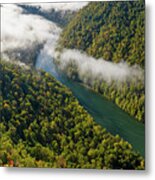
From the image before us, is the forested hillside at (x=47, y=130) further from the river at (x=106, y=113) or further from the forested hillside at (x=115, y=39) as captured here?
the forested hillside at (x=115, y=39)

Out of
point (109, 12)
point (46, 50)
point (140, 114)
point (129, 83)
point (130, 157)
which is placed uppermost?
point (109, 12)

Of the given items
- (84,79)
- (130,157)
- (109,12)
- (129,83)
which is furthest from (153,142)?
(109,12)

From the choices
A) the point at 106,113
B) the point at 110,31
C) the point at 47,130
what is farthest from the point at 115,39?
the point at 47,130

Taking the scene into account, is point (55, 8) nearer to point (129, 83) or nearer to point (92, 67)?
point (92, 67)

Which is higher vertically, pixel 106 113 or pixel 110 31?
pixel 110 31

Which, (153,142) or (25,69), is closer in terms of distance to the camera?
(153,142)

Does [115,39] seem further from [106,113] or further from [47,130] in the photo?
[47,130]

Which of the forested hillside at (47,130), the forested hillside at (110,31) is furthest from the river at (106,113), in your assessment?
the forested hillside at (110,31)
